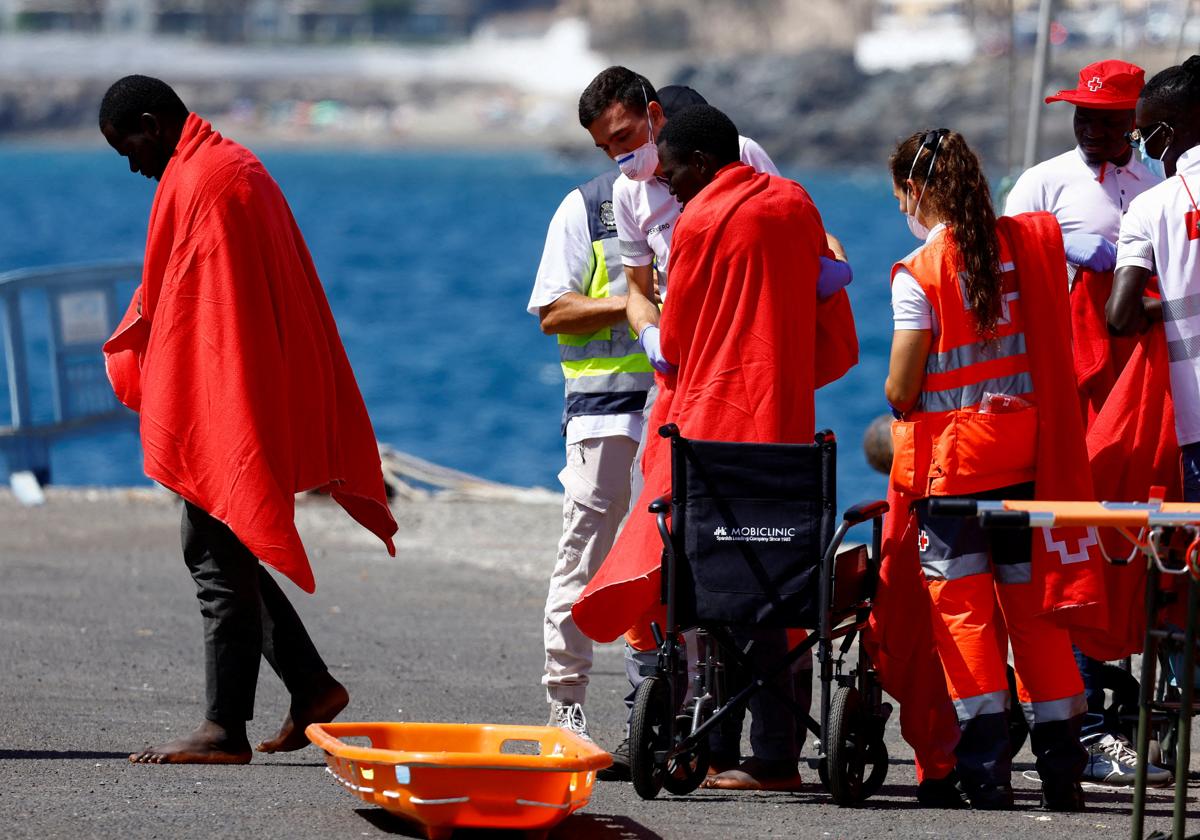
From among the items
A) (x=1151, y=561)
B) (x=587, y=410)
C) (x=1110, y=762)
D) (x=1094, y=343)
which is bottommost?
(x=1110, y=762)

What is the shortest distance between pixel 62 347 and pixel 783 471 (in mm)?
10479

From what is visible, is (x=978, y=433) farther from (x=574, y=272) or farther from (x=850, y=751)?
(x=574, y=272)

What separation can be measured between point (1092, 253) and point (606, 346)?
1523mm

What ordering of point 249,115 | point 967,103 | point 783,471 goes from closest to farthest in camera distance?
1. point 783,471
2. point 967,103
3. point 249,115

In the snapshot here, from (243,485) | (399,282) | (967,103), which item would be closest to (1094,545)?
(243,485)

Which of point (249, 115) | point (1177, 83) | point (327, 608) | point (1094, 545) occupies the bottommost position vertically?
point (327, 608)

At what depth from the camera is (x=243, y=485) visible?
616 cm

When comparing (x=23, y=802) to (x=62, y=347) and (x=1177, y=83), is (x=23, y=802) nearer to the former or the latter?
(x=1177, y=83)

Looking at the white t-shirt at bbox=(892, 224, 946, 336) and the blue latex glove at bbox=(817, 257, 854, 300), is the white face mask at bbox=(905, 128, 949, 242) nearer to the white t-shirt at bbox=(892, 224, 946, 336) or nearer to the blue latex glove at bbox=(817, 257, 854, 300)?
the white t-shirt at bbox=(892, 224, 946, 336)

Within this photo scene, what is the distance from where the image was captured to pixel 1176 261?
5.98m

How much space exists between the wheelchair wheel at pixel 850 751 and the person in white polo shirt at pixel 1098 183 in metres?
0.99

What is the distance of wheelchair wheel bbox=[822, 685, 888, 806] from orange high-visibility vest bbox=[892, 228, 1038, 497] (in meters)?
0.64

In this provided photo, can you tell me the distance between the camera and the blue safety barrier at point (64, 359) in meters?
15.0

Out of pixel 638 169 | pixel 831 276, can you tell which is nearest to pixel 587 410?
pixel 638 169
